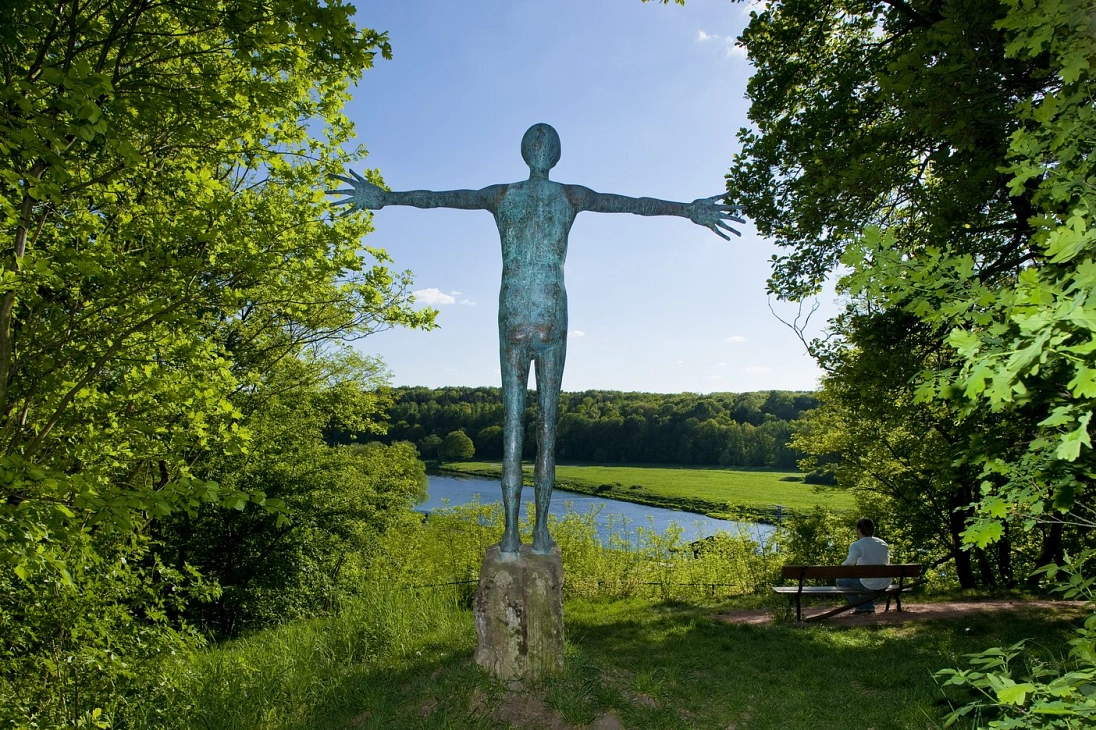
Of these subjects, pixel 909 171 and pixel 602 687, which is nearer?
pixel 602 687

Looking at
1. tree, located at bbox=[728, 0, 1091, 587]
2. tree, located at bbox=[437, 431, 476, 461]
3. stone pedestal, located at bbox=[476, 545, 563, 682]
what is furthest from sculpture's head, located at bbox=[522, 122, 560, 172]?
tree, located at bbox=[437, 431, 476, 461]

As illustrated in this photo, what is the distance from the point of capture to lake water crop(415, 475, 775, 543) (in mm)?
13312

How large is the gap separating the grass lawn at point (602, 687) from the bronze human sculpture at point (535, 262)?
3.19 ft

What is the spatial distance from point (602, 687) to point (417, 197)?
3707 mm

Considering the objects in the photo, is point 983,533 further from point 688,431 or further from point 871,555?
point 688,431

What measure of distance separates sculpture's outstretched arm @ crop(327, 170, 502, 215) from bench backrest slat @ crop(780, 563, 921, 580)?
5.42m

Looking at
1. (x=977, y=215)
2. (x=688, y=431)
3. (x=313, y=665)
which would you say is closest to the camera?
(x=313, y=665)

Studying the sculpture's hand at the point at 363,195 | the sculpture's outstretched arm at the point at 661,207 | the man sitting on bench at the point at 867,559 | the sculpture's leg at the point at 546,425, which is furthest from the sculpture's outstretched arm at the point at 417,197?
the man sitting on bench at the point at 867,559

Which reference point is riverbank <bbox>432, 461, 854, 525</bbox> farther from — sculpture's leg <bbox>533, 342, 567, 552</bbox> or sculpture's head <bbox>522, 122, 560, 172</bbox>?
sculpture's head <bbox>522, 122, 560, 172</bbox>

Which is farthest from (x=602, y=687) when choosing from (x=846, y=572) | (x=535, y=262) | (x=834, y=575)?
(x=846, y=572)

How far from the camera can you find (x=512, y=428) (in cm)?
429

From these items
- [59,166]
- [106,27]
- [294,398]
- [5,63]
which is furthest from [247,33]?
[294,398]

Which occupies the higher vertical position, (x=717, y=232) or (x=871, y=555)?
(x=717, y=232)

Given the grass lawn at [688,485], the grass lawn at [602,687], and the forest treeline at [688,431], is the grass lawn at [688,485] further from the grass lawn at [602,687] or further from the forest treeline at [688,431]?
the grass lawn at [602,687]
